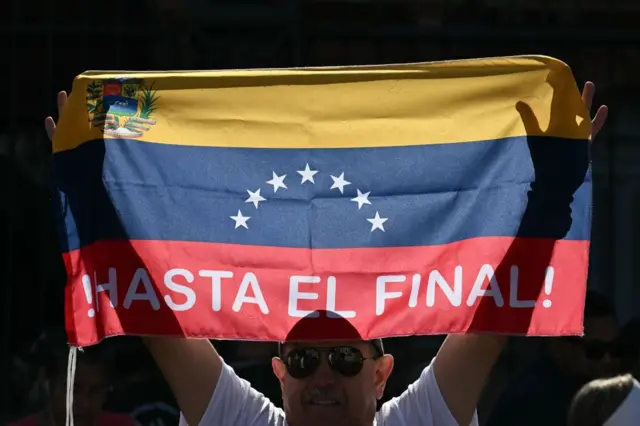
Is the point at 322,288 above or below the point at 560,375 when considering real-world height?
above

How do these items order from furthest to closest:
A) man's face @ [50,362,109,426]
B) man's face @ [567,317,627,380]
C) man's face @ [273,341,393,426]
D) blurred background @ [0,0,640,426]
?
blurred background @ [0,0,640,426] < man's face @ [567,317,627,380] < man's face @ [50,362,109,426] < man's face @ [273,341,393,426]

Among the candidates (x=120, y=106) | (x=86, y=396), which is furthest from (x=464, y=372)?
(x=86, y=396)

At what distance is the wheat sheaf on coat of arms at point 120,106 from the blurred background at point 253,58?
8.14 feet

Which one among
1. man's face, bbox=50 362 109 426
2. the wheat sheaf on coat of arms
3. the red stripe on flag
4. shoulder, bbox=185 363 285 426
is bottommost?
man's face, bbox=50 362 109 426

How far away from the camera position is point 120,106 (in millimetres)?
4441

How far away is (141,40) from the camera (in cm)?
701

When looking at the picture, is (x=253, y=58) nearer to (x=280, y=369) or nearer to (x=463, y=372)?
(x=280, y=369)

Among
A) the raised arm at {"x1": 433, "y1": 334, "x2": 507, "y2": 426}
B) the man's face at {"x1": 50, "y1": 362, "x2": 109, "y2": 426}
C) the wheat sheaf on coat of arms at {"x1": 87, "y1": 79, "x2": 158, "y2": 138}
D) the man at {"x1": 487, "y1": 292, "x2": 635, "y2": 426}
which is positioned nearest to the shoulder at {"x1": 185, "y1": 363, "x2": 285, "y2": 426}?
the raised arm at {"x1": 433, "y1": 334, "x2": 507, "y2": 426}

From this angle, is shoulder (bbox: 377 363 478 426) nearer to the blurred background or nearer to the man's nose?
the man's nose

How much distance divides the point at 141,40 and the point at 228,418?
10.3ft

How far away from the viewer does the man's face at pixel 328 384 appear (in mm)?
4160

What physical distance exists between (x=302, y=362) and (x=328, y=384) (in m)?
0.09

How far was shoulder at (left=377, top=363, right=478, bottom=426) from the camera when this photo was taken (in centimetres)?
418

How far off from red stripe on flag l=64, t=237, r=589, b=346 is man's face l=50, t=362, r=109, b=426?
152cm
